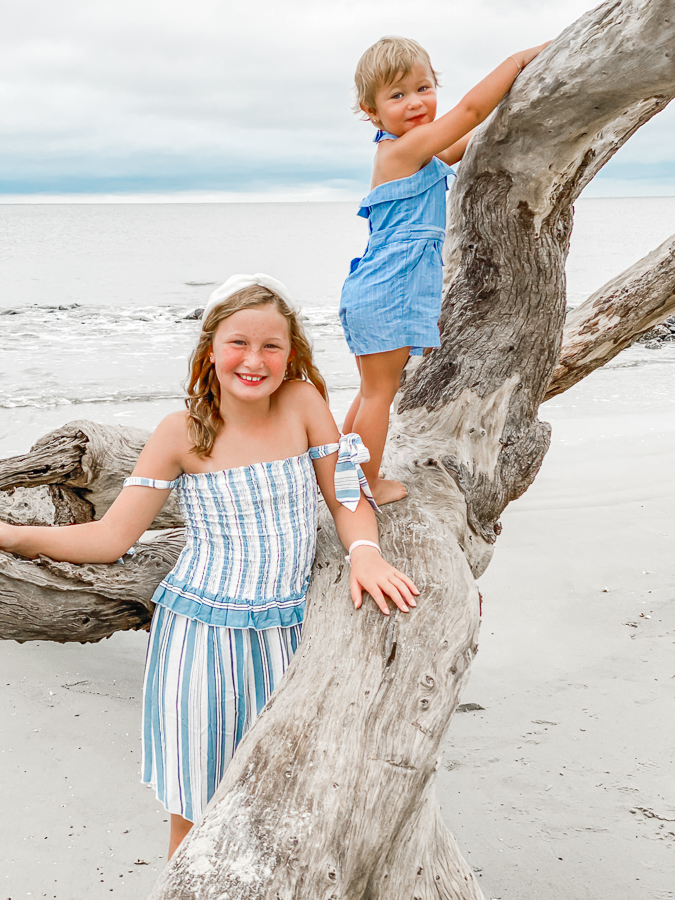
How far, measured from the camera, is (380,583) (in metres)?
1.84

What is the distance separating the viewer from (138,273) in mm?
26719

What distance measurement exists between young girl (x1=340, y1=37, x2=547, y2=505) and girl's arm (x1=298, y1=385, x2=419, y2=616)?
29 cm

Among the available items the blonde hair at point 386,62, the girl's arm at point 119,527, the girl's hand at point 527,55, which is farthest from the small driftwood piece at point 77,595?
the girl's hand at point 527,55

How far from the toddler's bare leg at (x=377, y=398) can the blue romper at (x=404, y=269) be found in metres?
0.05

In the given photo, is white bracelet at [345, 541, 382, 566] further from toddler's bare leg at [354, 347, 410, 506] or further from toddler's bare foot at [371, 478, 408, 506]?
toddler's bare leg at [354, 347, 410, 506]

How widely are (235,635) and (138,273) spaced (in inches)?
1042

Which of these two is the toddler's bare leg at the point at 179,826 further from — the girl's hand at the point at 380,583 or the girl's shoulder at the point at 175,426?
the girl's shoulder at the point at 175,426

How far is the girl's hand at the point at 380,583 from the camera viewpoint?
5.93 ft

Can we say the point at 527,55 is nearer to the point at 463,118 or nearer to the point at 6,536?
the point at 463,118

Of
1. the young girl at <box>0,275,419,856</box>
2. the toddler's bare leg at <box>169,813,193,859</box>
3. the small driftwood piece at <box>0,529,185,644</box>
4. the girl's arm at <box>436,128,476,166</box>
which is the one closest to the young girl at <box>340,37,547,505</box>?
the girl's arm at <box>436,128,476,166</box>

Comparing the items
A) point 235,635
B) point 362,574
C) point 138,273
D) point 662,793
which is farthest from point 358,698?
point 138,273

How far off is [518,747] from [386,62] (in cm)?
258

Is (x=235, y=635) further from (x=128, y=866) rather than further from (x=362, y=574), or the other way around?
(x=128, y=866)

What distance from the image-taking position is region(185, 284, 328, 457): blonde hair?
1.98 meters
